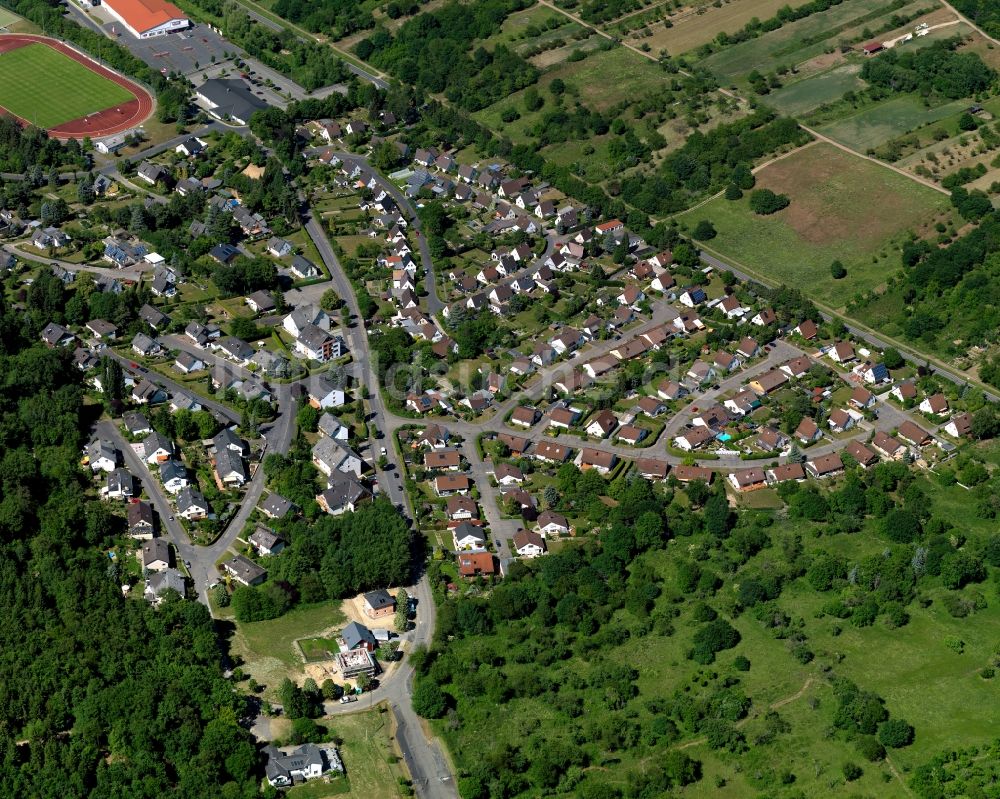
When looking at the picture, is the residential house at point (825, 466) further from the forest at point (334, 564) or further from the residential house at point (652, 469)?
the forest at point (334, 564)

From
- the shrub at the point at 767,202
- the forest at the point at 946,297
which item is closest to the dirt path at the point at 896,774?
the forest at the point at 946,297

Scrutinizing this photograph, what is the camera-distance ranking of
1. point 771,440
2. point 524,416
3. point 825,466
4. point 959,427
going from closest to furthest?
point 825,466 → point 771,440 → point 959,427 → point 524,416

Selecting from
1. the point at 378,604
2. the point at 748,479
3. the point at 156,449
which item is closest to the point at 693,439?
the point at 748,479

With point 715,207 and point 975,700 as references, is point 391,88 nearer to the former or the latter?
point 715,207

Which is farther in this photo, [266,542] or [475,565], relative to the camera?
[266,542]

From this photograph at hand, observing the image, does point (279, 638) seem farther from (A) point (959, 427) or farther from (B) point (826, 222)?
(B) point (826, 222)

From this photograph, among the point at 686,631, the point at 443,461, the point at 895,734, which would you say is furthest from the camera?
the point at 443,461

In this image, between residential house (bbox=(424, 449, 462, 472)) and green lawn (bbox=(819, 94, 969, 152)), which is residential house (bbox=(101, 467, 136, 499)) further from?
green lawn (bbox=(819, 94, 969, 152))
